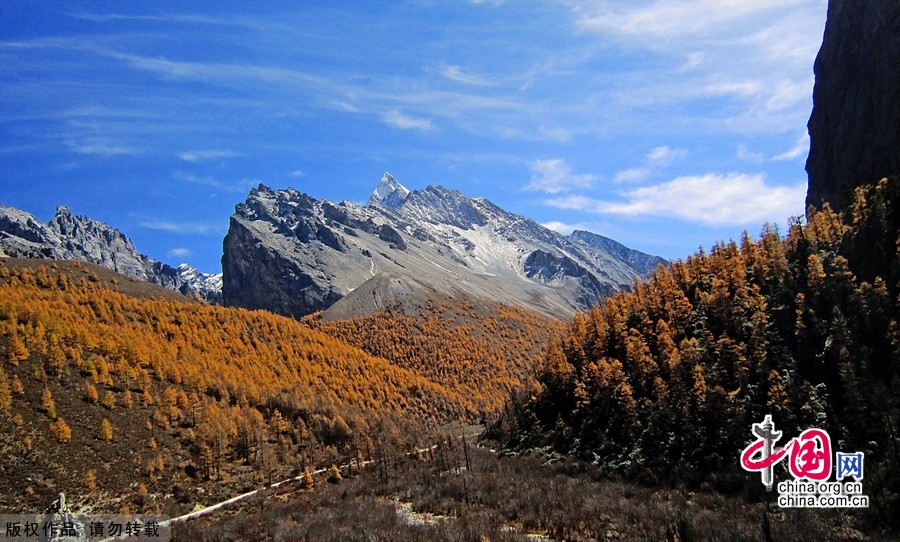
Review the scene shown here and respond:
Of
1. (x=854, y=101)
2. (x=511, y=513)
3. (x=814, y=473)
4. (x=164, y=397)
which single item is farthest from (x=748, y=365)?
(x=164, y=397)

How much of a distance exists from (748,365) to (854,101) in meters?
78.1

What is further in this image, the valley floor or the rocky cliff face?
the rocky cliff face

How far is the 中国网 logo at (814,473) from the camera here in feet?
120

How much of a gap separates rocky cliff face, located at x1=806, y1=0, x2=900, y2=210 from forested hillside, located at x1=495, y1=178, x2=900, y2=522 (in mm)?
15707

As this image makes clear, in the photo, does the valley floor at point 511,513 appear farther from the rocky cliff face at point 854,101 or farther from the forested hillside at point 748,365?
the rocky cliff face at point 854,101

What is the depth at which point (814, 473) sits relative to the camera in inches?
1622

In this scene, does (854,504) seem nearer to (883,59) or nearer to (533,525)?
(533,525)

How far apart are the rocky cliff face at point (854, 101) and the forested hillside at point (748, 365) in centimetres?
1571

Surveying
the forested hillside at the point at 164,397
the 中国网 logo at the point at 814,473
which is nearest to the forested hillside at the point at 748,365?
the 中国网 logo at the point at 814,473

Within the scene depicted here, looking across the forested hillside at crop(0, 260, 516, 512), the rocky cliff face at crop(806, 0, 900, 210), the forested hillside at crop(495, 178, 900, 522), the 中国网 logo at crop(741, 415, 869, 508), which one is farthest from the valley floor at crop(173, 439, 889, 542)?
the rocky cliff face at crop(806, 0, 900, 210)

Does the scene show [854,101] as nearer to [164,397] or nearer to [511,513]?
[511,513]

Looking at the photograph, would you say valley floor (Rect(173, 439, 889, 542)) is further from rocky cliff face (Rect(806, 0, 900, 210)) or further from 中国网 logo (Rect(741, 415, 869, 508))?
rocky cliff face (Rect(806, 0, 900, 210))

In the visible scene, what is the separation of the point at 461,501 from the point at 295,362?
113m

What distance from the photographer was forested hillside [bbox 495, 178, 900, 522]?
53031 millimetres
